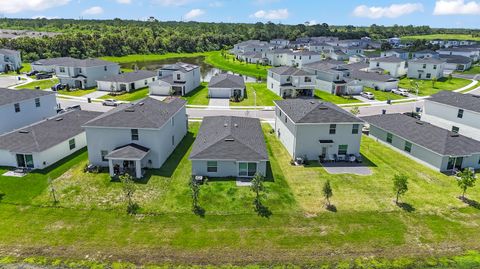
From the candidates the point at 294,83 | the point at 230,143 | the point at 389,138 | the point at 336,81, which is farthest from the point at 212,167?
the point at 336,81

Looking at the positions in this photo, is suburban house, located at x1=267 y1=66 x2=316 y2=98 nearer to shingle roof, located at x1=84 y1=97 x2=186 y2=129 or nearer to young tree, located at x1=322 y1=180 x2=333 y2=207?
shingle roof, located at x1=84 y1=97 x2=186 y2=129

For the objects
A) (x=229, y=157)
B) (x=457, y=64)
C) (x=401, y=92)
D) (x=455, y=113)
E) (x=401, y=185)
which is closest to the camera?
(x=401, y=185)

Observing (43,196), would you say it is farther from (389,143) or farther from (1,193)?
(389,143)

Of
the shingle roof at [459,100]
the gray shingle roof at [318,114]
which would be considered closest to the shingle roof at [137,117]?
the gray shingle roof at [318,114]

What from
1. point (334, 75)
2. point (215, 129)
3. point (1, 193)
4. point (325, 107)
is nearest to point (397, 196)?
point (325, 107)

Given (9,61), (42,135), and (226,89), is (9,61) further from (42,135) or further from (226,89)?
(42,135)
